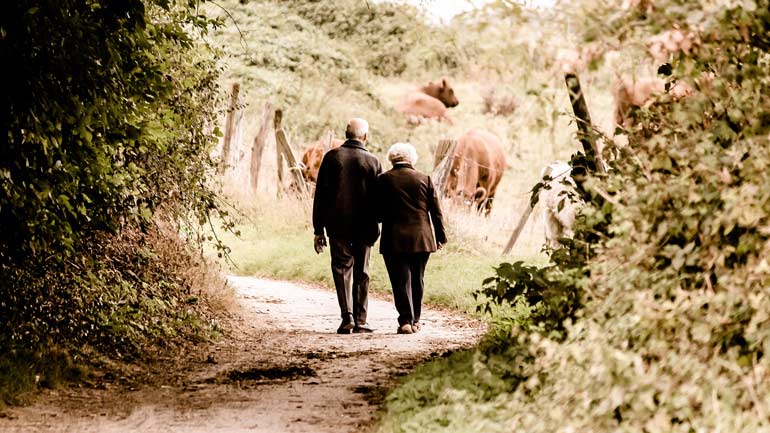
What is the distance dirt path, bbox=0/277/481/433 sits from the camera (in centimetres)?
615

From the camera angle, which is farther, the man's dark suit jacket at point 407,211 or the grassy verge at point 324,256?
the grassy verge at point 324,256

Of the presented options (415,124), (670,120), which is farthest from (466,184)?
(670,120)

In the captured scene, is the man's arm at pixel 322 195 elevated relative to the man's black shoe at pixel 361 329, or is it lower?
elevated

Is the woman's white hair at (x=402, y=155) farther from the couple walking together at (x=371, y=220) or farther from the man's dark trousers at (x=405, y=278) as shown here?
the man's dark trousers at (x=405, y=278)

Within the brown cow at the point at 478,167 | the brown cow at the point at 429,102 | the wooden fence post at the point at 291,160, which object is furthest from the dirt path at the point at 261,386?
the brown cow at the point at 429,102

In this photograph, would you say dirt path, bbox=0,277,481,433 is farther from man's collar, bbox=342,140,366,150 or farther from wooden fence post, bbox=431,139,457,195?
wooden fence post, bbox=431,139,457,195

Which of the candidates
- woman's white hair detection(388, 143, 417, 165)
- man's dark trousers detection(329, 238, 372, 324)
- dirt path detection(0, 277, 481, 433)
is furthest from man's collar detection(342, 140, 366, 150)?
dirt path detection(0, 277, 481, 433)

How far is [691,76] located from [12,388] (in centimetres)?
487

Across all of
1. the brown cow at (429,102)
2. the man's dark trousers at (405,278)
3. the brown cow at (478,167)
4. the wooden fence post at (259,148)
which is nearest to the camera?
the man's dark trousers at (405,278)

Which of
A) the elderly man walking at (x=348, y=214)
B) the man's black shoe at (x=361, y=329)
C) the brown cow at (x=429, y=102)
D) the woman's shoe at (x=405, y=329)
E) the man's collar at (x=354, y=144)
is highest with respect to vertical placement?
the brown cow at (x=429, y=102)

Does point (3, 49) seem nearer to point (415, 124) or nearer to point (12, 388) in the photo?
point (12, 388)

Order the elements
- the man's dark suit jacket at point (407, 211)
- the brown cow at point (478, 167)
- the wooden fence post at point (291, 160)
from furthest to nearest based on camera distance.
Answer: the brown cow at point (478, 167) → the wooden fence post at point (291, 160) → the man's dark suit jacket at point (407, 211)

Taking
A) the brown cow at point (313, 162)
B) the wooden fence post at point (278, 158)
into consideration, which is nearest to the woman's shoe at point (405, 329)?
the wooden fence post at point (278, 158)

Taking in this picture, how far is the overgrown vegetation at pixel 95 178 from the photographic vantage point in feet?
20.6
